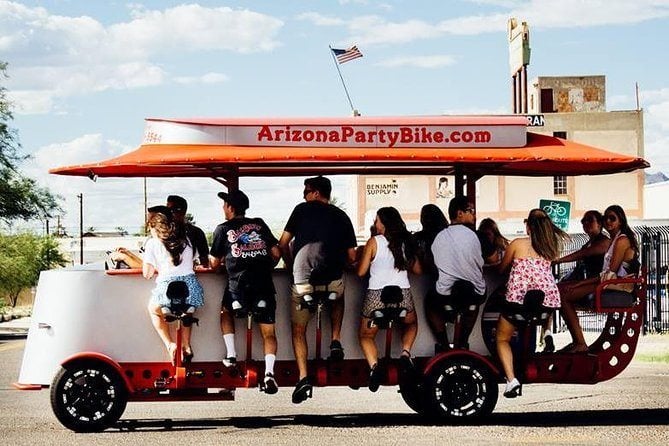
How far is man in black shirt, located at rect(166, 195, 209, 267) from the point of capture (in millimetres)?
12328

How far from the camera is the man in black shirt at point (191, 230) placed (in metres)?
12.3

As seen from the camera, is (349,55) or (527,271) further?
(349,55)

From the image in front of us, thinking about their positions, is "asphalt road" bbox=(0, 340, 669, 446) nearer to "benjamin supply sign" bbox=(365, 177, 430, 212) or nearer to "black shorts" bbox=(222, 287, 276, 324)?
"black shorts" bbox=(222, 287, 276, 324)

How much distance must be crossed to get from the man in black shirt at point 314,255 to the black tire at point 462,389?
88 cm

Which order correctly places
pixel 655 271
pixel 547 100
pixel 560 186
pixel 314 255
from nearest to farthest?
pixel 314 255 < pixel 655 271 < pixel 560 186 < pixel 547 100

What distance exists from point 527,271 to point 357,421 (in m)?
2.10

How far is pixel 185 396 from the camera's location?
1229 cm

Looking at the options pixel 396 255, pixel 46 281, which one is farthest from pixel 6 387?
pixel 396 255

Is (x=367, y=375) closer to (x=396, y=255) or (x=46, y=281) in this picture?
(x=396, y=255)

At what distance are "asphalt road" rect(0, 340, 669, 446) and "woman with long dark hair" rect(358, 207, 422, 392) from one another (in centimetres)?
67

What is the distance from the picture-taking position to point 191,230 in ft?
40.8

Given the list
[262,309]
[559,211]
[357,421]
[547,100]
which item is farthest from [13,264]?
[262,309]

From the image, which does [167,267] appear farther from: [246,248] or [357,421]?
[357,421]

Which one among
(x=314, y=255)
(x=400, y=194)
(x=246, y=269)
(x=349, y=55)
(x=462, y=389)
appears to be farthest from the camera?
(x=400, y=194)
